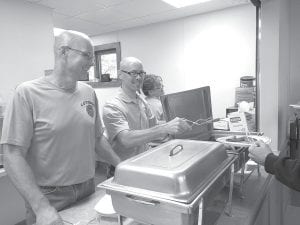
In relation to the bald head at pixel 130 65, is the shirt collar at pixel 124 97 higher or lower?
lower

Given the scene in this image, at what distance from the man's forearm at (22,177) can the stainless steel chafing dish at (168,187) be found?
0.32m

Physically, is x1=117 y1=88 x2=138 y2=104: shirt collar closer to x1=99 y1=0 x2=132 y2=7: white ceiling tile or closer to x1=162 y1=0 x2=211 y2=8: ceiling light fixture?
x1=99 y1=0 x2=132 y2=7: white ceiling tile

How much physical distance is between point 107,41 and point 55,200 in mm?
4444

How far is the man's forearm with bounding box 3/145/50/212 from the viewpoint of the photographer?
3.18 feet

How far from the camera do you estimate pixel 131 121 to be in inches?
66.9

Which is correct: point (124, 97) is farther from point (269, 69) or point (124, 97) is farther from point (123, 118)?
point (269, 69)

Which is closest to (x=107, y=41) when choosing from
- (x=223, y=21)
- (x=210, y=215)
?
(x=223, y=21)

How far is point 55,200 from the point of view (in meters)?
1.15

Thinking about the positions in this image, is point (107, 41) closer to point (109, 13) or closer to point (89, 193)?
point (109, 13)

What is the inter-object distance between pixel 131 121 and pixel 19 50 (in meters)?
1.94

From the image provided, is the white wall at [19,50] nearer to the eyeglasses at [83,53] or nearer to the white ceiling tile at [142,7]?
the white ceiling tile at [142,7]

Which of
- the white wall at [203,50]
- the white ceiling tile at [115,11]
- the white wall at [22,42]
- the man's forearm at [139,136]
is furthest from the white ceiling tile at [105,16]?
the man's forearm at [139,136]

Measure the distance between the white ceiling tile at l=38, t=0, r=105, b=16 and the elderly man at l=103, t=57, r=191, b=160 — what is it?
1844 millimetres

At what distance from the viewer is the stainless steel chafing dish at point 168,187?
71cm
